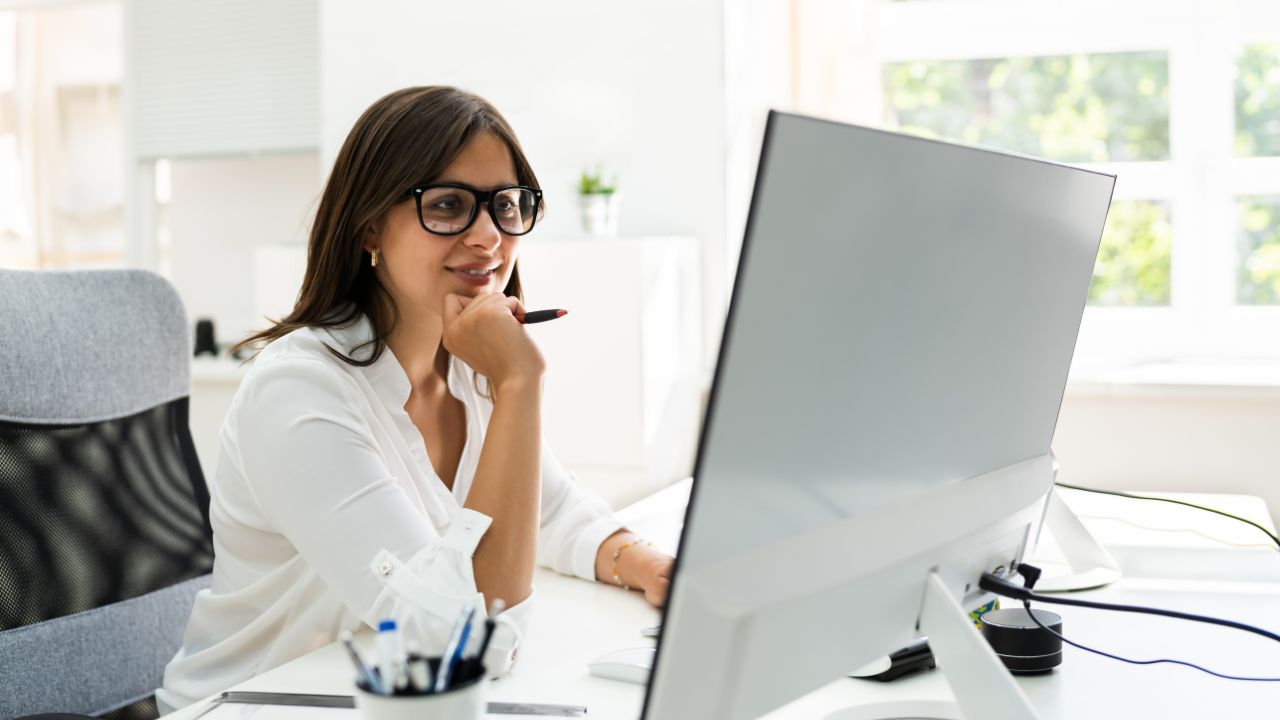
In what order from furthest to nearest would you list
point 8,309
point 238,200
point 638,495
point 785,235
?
point 238,200
point 638,495
point 8,309
point 785,235

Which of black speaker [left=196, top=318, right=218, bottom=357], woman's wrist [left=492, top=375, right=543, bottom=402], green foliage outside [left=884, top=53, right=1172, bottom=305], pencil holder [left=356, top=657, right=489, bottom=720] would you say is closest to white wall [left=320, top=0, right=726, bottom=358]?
green foliage outside [left=884, top=53, right=1172, bottom=305]

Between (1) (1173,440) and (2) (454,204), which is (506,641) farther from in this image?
(1) (1173,440)

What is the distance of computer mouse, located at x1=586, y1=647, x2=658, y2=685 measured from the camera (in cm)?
100

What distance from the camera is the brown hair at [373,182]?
4.36ft

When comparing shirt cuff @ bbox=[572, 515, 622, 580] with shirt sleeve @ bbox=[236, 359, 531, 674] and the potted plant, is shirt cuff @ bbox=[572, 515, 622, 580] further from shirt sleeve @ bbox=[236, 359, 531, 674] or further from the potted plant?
the potted plant

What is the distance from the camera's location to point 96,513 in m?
1.34

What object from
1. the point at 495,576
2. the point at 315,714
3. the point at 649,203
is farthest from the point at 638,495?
the point at 315,714

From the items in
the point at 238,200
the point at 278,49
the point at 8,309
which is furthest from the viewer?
the point at 238,200

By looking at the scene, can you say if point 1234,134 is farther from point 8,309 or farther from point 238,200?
point 238,200

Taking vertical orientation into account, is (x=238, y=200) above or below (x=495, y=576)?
above

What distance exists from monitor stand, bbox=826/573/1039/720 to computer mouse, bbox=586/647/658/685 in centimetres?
32

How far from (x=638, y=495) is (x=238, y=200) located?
2.18 metres

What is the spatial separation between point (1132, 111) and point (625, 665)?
2.47 m

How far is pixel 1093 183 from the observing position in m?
0.92
